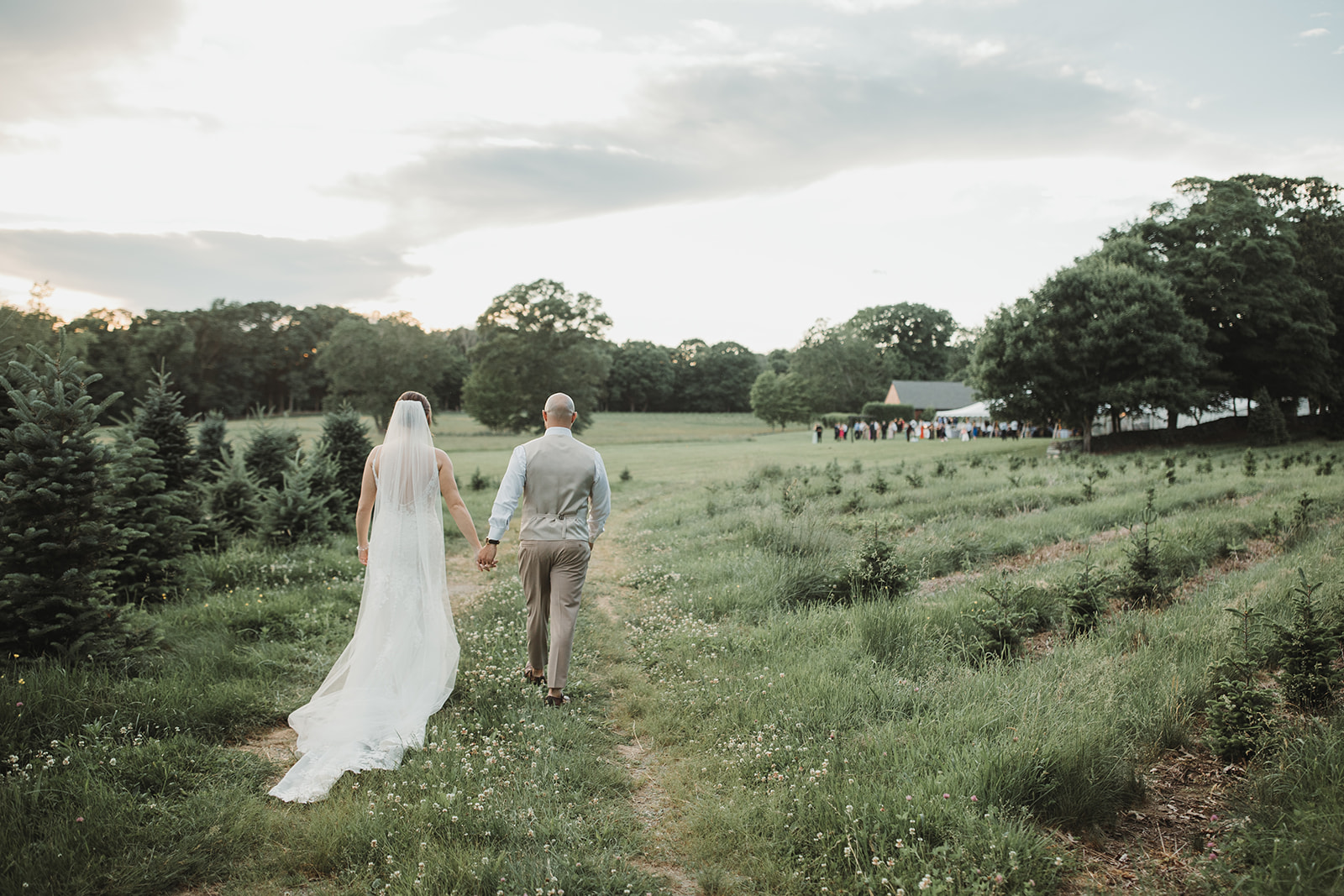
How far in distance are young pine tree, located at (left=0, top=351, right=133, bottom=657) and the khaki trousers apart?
11.2 feet

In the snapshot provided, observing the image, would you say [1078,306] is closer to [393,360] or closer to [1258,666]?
[1258,666]

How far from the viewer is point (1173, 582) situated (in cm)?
807

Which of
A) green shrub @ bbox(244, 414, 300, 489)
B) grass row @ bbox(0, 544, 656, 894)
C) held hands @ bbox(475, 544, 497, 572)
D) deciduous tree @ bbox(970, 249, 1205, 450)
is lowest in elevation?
grass row @ bbox(0, 544, 656, 894)

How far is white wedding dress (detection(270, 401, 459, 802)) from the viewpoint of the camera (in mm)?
4801

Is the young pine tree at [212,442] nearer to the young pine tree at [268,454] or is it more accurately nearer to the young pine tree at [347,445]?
the young pine tree at [268,454]

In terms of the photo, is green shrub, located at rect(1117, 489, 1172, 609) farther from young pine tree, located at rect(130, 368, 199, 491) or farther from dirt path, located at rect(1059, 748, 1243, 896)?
young pine tree, located at rect(130, 368, 199, 491)

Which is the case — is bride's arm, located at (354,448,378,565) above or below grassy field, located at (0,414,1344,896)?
above

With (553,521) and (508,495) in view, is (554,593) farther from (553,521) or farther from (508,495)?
(508,495)

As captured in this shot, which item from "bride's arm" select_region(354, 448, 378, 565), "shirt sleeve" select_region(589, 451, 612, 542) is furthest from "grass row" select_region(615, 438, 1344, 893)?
"bride's arm" select_region(354, 448, 378, 565)

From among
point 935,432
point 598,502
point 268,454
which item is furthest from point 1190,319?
point 268,454

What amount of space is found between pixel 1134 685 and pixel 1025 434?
5384 centimetres

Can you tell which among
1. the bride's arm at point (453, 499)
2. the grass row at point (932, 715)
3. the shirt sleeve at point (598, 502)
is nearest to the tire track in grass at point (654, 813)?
the grass row at point (932, 715)

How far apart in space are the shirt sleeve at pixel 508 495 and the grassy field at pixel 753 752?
1310 millimetres

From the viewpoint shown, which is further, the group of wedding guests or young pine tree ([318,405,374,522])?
the group of wedding guests
